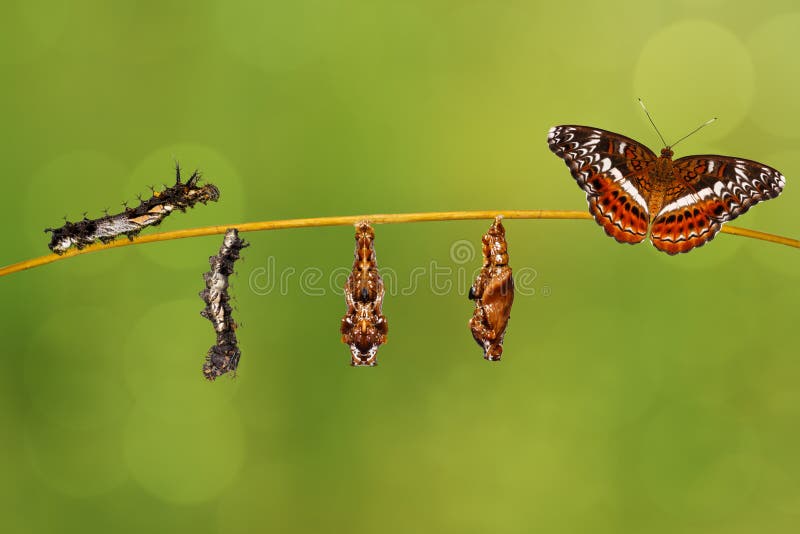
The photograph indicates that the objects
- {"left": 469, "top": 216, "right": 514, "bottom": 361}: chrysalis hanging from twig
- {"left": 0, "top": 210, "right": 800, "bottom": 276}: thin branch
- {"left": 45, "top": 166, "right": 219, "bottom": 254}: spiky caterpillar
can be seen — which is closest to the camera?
{"left": 0, "top": 210, "right": 800, "bottom": 276}: thin branch

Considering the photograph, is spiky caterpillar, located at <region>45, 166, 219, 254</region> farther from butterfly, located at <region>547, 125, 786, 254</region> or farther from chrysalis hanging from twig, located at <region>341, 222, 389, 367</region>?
butterfly, located at <region>547, 125, 786, 254</region>

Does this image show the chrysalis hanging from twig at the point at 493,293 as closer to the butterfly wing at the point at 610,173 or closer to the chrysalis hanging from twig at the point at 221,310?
the butterfly wing at the point at 610,173

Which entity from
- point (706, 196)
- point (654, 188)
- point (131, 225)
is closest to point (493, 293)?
point (654, 188)

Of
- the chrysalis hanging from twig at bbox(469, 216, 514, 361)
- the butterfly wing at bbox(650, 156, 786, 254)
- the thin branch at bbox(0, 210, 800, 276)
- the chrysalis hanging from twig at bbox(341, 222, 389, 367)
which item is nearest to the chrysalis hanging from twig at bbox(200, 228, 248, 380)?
the thin branch at bbox(0, 210, 800, 276)

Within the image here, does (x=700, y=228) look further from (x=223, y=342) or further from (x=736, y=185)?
(x=223, y=342)

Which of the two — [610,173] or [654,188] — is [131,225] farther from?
[654,188]

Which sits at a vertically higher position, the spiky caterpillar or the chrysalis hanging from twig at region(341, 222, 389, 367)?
the spiky caterpillar

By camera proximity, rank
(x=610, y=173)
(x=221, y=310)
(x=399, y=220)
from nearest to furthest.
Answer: (x=399, y=220), (x=610, y=173), (x=221, y=310)
